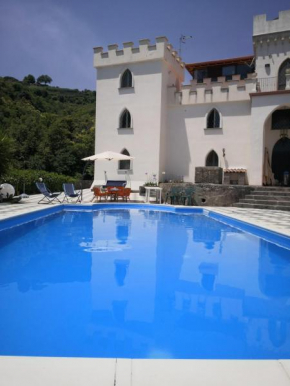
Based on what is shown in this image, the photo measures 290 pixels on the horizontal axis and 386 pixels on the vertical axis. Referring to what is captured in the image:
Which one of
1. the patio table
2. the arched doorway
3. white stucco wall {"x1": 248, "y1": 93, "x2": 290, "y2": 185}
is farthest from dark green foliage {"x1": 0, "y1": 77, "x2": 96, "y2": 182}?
the arched doorway

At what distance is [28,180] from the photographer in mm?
15508

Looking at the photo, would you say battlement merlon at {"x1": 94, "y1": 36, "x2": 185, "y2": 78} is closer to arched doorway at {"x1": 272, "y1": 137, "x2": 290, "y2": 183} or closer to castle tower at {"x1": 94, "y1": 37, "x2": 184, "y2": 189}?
castle tower at {"x1": 94, "y1": 37, "x2": 184, "y2": 189}

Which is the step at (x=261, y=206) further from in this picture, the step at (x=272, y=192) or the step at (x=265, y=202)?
the step at (x=272, y=192)

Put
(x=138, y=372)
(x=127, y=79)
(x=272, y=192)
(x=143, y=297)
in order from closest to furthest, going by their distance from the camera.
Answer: (x=138, y=372) < (x=143, y=297) < (x=272, y=192) < (x=127, y=79)

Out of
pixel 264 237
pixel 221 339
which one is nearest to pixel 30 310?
pixel 221 339

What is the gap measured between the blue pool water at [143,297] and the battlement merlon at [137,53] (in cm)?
1148

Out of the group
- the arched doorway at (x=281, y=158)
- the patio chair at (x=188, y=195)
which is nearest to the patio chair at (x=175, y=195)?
the patio chair at (x=188, y=195)

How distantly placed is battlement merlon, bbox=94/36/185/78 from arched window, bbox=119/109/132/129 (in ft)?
8.48

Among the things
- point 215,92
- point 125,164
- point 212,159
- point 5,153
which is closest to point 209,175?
point 212,159

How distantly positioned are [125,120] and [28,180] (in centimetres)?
584

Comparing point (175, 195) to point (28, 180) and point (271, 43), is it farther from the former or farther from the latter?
point (271, 43)

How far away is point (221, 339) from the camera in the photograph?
268 cm

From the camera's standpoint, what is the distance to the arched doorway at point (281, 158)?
607 inches

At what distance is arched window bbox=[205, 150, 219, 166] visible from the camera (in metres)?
15.6
